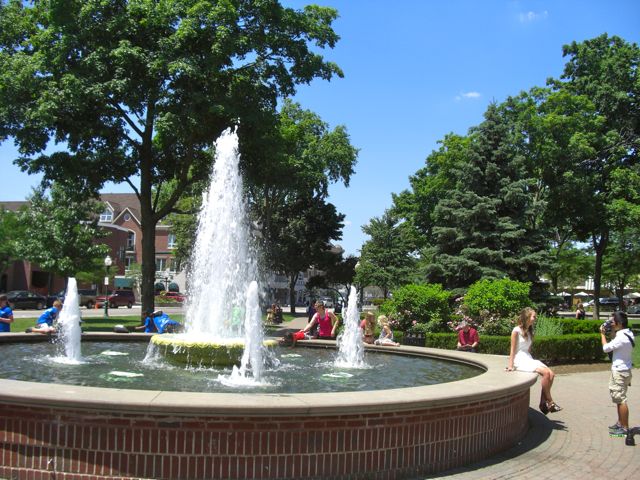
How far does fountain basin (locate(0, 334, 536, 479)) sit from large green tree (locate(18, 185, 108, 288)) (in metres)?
41.2

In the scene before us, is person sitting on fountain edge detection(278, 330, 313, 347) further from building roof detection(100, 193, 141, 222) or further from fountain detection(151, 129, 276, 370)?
building roof detection(100, 193, 141, 222)

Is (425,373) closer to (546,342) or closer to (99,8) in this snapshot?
(546,342)

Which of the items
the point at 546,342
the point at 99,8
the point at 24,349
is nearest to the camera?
the point at 24,349

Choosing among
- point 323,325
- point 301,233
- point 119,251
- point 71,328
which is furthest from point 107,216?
point 71,328

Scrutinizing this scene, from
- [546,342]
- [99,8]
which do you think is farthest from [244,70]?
[546,342]

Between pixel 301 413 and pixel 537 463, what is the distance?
310cm

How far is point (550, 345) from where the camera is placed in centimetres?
1802

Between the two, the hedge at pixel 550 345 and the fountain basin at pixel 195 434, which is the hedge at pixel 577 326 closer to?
the hedge at pixel 550 345

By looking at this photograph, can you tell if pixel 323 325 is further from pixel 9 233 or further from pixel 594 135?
pixel 9 233

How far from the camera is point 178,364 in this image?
376 inches

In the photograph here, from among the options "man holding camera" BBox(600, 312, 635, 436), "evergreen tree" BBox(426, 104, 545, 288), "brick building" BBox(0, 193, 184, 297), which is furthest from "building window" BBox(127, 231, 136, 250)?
"man holding camera" BBox(600, 312, 635, 436)

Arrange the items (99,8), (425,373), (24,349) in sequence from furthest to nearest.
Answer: (99,8) < (24,349) < (425,373)

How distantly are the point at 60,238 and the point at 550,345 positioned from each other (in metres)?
36.6

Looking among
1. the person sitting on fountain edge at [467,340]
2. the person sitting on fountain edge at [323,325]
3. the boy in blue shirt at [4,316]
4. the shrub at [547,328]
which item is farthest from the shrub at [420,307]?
the boy in blue shirt at [4,316]
